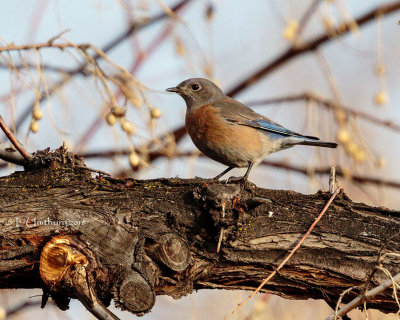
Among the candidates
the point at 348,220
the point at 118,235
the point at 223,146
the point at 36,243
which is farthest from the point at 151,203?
the point at 223,146

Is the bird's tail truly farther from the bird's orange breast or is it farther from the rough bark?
the rough bark

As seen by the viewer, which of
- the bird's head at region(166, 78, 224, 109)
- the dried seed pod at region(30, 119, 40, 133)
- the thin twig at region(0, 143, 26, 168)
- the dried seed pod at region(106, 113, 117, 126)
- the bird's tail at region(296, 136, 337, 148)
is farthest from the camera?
the bird's head at region(166, 78, 224, 109)

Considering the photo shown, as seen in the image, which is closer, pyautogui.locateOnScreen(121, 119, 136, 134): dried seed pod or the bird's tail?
pyautogui.locateOnScreen(121, 119, 136, 134): dried seed pod

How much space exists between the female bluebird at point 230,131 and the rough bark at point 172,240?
181 cm

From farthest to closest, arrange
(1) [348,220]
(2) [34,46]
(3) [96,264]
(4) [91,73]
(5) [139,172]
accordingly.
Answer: (5) [139,172]
(4) [91,73]
(2) [34,46]
(1) [348,220]
(3) [96,264]

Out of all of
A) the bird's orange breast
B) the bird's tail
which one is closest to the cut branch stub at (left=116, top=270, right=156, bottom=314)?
the bird's tail

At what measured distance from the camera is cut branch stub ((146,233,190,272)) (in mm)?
3412

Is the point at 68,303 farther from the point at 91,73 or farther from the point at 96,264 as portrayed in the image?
the point at 91,73

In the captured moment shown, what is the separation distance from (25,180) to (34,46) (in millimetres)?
914

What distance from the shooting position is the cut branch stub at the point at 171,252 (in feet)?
11.2

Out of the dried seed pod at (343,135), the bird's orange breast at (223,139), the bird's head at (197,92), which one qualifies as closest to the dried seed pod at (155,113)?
the bird's orange breast at (223,139)

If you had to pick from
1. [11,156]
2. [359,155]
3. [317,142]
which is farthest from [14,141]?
[317,142]

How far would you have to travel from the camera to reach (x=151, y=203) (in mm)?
3723

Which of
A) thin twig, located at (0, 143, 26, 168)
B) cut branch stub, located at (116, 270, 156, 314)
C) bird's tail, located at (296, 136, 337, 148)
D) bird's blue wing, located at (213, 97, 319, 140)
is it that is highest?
bird's blue wing, located at (213, 97, 319, 140)
